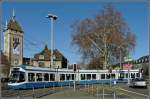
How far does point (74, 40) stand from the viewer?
7162 centimetres

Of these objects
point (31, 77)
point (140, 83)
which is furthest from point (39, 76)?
point (140, 83)

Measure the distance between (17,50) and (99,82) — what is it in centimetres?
7888

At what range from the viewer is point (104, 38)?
234ft

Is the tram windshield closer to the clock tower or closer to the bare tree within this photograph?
the bare tree

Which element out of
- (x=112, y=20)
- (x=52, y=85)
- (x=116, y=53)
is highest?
(x=112, y=20)

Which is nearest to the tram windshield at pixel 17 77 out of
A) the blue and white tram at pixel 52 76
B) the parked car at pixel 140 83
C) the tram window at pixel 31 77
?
the blue and white tram at pixel 52 76

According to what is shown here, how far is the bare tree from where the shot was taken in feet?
224

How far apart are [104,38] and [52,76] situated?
20303 mm

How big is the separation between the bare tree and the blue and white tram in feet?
15.3

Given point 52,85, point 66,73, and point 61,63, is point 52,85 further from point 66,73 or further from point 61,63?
point 61,63

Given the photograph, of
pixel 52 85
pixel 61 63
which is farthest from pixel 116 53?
pixel 61 63

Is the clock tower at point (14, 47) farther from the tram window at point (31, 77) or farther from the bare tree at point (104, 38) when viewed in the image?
the tram window at point (31, 77)

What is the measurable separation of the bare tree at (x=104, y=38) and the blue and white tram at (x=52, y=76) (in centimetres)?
466

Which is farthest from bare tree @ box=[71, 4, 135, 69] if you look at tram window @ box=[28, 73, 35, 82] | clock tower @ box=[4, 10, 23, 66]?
clock tower @ box=[4, 10, 23, 66]
